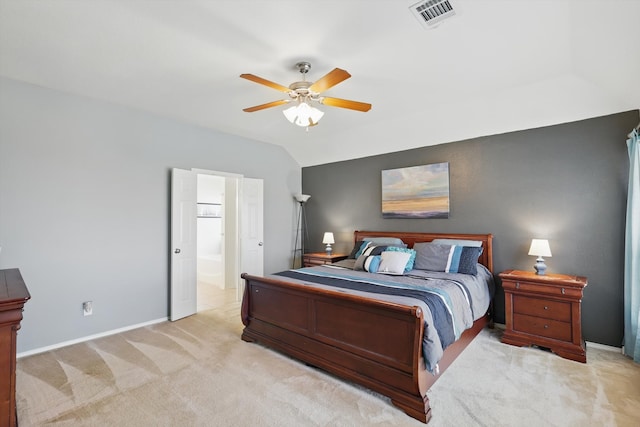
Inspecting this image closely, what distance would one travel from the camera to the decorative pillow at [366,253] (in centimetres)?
387

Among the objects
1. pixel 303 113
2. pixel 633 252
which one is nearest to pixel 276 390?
pixel 303 113

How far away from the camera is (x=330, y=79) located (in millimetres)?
2410

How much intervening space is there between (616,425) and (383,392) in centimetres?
144

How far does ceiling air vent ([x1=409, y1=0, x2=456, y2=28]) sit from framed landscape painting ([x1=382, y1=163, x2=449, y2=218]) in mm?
2337

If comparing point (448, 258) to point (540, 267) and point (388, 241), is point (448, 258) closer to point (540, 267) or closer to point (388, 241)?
point (540, 267)

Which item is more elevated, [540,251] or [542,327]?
[540,251]

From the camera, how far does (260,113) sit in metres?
4.12

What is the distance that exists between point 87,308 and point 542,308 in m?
4.80

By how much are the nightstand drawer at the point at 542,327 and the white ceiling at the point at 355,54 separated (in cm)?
211

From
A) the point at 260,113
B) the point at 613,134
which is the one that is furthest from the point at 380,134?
the point at 613,134

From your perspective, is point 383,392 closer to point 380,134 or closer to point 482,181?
point 482,181

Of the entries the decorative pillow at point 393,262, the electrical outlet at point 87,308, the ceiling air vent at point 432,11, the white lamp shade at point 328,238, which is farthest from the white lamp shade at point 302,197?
the ceiling air vent at point 432,11

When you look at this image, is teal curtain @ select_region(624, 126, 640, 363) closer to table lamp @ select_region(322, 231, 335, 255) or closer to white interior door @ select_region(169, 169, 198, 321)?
table lamp @ select_region(322, 231, 335, 255)

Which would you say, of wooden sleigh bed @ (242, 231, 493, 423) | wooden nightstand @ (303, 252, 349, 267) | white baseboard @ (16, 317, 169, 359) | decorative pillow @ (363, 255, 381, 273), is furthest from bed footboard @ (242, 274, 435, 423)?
wooden nightstand @ (303, 252, 349, 267)
